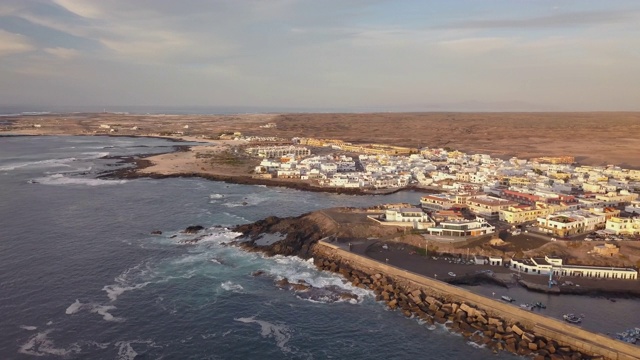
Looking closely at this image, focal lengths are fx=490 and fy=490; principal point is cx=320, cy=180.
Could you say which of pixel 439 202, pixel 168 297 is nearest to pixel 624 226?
pixel 439 202

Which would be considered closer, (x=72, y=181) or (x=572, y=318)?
(x=572, y=318)

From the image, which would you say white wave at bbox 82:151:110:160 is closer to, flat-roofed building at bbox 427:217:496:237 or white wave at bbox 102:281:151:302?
white wave at bbox 102:281:151:302

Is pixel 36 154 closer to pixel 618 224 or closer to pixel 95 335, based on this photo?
pixel 95 335

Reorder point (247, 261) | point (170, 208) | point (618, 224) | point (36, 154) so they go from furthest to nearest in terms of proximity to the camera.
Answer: point (36, 154), point (170, 208), point (618, 224), point (247, 261)

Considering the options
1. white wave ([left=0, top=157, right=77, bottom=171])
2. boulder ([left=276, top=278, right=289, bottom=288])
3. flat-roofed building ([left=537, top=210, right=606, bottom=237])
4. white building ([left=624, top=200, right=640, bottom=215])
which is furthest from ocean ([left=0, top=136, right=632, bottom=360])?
white wave ([left=0, top=157, right=77, bottom=171])

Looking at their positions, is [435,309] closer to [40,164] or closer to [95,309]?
[95,309]

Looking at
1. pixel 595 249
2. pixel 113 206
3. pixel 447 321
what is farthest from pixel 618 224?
pixel 113 206
